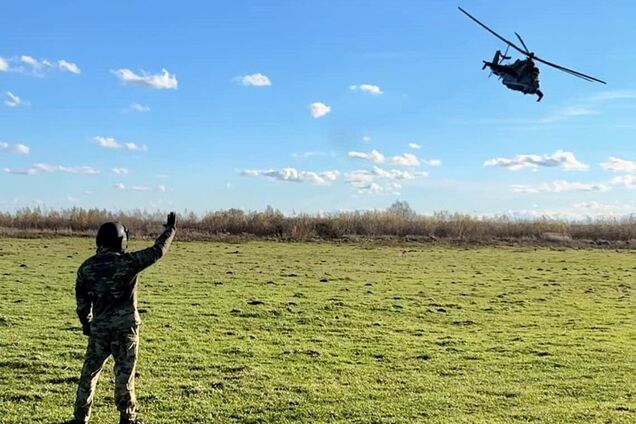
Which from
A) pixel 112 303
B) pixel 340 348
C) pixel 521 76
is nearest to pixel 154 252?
pixel 112 303

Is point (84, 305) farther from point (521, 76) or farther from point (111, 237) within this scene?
point (521, 76)

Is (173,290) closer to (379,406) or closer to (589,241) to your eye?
(379,406)

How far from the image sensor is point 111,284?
6293 millimetres

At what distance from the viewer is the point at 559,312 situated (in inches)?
694

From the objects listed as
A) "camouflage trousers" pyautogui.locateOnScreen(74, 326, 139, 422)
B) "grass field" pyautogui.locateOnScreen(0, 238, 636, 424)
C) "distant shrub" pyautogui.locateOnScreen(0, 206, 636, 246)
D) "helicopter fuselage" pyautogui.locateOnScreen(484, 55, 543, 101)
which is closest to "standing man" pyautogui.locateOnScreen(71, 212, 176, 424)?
"camouflage trousers" pyautogui.locateOnScreen(74, 326, 139, 422)

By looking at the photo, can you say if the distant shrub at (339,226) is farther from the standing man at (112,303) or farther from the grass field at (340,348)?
the standing man at (112,303)

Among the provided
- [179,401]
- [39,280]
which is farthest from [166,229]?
[39,280]

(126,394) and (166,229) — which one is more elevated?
(166,229)

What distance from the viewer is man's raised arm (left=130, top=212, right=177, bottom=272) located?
636 centimetres

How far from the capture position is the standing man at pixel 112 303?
6.31 meters

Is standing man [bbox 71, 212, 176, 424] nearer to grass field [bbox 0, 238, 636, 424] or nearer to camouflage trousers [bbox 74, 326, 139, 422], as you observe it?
camouflage trousers [bbox 74, 326, 139, 422]

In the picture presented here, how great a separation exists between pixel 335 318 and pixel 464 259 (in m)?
21.7

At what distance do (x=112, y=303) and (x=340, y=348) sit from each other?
21.3 feet

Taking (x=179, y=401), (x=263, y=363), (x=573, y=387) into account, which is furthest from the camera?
(x=263, y=363)
